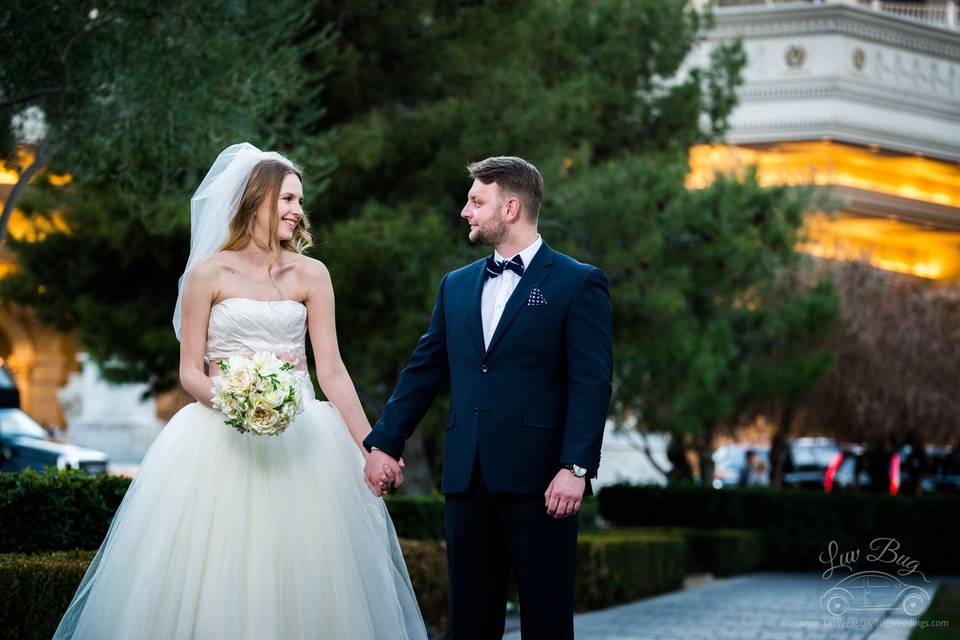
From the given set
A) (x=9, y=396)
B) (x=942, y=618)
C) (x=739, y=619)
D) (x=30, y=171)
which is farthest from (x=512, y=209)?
(x=9, y=396)

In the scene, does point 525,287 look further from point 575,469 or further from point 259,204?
point 259,204

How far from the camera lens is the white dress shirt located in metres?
6.16

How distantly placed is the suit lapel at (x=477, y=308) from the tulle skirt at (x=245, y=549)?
0.87 meters

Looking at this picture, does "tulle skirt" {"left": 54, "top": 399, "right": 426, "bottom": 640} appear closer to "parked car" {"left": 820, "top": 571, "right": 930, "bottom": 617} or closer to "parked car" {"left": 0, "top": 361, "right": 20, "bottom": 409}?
"parked car" {"left": 820, "top": 571, "right": 930, "bottom": 617}

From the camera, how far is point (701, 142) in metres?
23.5

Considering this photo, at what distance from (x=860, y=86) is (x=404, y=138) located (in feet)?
113

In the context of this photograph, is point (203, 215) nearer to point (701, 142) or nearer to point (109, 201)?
point (109, 201)

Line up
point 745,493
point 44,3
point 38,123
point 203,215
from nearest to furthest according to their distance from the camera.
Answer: point 203,215 < point 44,3 < point 38,123 < point 745,493

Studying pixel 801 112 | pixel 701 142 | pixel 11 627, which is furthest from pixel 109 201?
pixel 801 112

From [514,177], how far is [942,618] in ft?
31.2

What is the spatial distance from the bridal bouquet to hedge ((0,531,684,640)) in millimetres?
2185

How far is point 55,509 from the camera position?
343 inches

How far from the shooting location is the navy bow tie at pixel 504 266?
6164 mm
